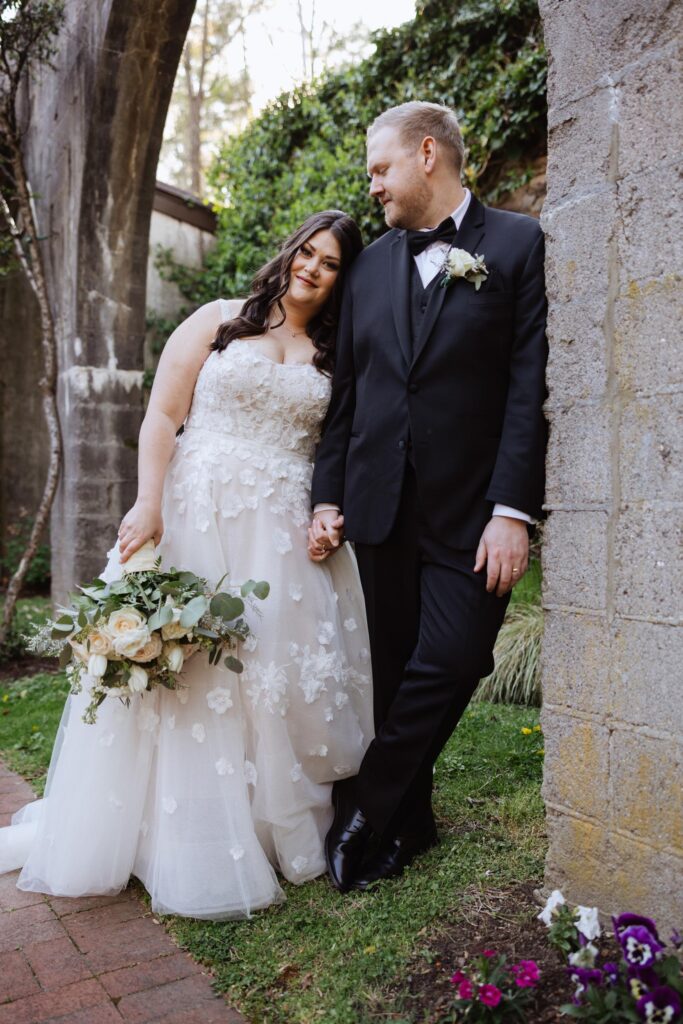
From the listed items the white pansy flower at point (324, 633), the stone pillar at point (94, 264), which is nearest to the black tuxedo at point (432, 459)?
the white pansy flower at point (324, 633)

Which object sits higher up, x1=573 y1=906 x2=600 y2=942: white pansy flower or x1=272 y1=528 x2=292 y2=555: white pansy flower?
x1=272 y1=528 x2=292 y2=555: white pansy flower

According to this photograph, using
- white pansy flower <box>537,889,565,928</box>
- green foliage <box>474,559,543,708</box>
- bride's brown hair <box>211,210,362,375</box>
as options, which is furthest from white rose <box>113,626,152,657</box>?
green foliage <box>474,559,543,708</box>

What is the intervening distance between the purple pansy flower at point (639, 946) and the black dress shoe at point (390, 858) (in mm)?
1063

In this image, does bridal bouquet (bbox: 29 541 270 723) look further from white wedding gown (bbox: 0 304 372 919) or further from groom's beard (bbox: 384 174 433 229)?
groom's beard (bbox: 384 174 433 229)

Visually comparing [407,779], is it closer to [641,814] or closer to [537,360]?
[641,814]

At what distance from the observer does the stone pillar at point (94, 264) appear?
18.3 ft

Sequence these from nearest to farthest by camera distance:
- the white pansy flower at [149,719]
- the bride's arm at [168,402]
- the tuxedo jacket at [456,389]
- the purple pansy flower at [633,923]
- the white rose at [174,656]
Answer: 1. the purple pansy flower at [633,923]
2. the tuxedo jacket at [456,389]
3. the white rose at [174,656]
4. the white pansy flower at [149,719]
5. the bride's arm at [168,402]

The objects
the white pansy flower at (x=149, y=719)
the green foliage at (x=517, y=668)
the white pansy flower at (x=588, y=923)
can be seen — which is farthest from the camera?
the green foliage at (x=517, y=668)

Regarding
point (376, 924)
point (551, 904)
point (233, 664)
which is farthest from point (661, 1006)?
point (233, 664)

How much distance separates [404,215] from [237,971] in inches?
83.8

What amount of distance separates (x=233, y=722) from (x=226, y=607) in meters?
0.38

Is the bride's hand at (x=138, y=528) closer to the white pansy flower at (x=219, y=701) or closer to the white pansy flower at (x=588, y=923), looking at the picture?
the white pansy flower at (x=219, y=701)

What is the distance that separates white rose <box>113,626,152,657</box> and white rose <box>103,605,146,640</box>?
2 cm

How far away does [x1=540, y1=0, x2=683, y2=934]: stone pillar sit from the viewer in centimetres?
183
